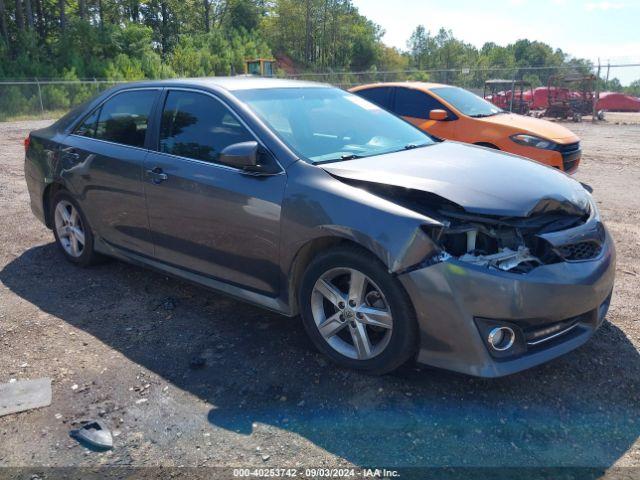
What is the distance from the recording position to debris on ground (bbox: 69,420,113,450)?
2754 millimetres

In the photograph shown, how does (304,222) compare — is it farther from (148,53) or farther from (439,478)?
(148,53)

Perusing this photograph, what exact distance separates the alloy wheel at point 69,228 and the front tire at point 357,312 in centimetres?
272

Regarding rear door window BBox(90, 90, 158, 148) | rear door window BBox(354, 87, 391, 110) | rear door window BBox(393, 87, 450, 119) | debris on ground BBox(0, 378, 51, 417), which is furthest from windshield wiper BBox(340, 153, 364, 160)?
rear door window BBox(354, 87, 391, 110)

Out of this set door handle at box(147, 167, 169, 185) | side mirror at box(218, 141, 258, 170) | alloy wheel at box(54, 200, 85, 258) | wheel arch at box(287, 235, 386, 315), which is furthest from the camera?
alloy wheel at box(54, 200, 85, 258)

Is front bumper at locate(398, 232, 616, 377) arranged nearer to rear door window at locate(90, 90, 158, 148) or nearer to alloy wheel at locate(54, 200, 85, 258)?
rear door window at locate(90, 90, 158, 148)

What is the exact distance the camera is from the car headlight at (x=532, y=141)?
8023mm

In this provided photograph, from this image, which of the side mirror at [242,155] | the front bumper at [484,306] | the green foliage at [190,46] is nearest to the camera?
the front bumper at [484,306]

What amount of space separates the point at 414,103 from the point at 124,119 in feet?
18.8

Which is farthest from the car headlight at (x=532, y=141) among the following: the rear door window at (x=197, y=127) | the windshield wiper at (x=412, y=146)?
the rear door window at (x=197, y=127)

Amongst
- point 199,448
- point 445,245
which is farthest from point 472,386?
point 199,448

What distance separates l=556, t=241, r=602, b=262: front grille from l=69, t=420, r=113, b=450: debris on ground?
8.24 ft

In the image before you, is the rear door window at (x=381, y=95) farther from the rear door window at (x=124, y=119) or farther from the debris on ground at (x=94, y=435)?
the debris on ground at (x=94, y=435)

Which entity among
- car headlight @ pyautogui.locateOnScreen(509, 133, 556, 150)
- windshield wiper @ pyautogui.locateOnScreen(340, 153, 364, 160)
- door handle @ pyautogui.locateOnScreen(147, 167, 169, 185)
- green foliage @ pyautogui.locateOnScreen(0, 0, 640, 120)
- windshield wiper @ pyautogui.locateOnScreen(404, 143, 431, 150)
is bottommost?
car headlight @ pyautogui.locateOnScreen(509, 133, 556, 150)

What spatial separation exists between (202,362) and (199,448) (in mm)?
837
